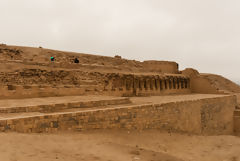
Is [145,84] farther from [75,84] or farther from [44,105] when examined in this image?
[44,105]

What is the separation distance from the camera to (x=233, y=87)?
19.7 meters

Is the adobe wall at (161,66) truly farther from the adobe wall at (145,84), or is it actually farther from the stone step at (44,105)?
the stone step at (44,105)

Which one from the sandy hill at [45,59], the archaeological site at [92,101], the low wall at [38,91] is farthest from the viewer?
the sandy hill at [45,59]

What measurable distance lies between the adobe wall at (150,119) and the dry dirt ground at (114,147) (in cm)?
25

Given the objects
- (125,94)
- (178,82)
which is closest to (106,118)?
(125,94)

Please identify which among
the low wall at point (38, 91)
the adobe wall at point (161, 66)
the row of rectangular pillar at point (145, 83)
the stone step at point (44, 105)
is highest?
the adobe wall at point (161, 66)

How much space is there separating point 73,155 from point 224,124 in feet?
35.7

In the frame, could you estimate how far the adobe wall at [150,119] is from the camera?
5.36 metres

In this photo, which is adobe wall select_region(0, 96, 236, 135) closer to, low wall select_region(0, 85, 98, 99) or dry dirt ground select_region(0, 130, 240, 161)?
dry dirt ground select_region(0, 130, 240, 161)

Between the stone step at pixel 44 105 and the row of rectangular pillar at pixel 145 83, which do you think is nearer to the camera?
the stone step at pixel 44 105

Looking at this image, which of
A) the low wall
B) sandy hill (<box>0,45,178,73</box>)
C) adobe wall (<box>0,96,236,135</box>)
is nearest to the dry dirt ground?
adobe wall (<box>0,96,236,135</box>)

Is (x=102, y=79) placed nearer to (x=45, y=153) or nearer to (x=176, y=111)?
(x=176, y=111)

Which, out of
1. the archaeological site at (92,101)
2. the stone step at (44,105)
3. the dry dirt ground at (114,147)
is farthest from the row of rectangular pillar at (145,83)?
the dry dirt ground at (114,147)

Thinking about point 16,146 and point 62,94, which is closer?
point 16,146
